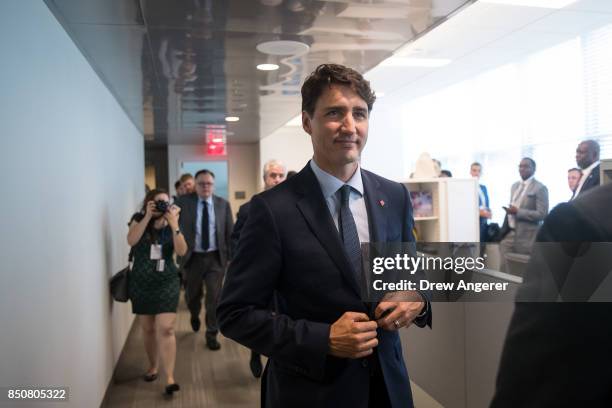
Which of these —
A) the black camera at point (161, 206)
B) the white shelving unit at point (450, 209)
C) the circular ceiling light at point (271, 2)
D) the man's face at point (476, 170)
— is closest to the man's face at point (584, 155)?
the circular ceiling light at point (271, 2)

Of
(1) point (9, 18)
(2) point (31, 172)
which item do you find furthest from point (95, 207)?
(1) point (9, 18)

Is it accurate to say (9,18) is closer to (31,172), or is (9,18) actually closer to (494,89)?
(31,172)

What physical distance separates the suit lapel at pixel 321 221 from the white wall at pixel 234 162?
11485 mm

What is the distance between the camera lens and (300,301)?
50.9 inches

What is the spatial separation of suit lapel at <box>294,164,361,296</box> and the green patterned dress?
282 cm

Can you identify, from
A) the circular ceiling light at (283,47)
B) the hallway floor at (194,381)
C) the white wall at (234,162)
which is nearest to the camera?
the circular ceiling light at (283,47)

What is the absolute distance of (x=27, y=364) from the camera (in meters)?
1.99

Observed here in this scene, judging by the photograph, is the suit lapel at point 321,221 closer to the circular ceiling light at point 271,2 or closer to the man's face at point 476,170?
the circular ceiling light at point 271,2

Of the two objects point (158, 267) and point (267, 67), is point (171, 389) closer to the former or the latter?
point (158, 267)

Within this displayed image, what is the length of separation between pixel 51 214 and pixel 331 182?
5.23 ft

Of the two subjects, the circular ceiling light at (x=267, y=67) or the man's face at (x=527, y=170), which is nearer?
the man's face at (x=527, y=170)

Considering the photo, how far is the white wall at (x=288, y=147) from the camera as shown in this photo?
11172mm

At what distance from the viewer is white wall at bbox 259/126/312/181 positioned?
11.2 metres

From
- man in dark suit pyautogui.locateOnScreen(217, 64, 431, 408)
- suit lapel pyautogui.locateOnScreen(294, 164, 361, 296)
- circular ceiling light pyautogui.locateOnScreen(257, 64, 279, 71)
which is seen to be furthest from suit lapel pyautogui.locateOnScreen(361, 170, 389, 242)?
circular ceiling light pyautogui.locateOnScreen(257, 64, 279, 71)
